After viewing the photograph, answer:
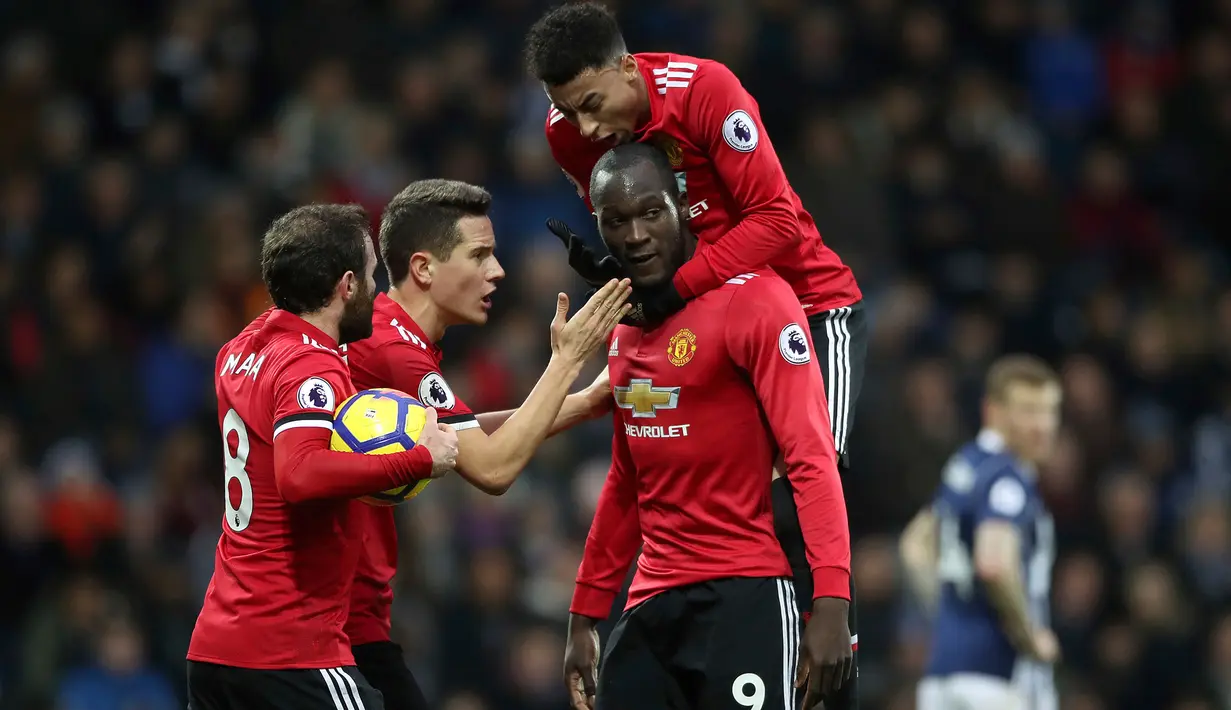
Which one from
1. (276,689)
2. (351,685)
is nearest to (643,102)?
(351,685)

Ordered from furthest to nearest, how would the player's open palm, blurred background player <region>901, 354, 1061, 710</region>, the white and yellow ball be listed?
blurred background player <region>901, 354, 1061, 710</region> → the player's open palm → the white and yellow ball

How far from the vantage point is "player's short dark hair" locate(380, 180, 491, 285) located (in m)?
5.09

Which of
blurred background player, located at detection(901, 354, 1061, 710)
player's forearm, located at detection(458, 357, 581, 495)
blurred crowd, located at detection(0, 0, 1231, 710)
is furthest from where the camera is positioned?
blurred crowd, located at detection(0, 0, 1231, 710)

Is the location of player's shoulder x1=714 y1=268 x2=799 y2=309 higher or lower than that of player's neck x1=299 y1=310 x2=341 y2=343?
lower

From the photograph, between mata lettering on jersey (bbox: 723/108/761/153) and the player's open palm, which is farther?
mata lettering on jersey (bbox: 723/108/761/153)

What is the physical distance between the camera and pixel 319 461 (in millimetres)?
4148

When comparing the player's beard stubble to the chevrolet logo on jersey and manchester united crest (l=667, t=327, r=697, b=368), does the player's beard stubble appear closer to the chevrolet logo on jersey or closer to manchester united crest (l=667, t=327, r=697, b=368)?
the chevrolet logo on jersey

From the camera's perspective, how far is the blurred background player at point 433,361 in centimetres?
476

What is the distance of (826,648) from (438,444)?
3.78 ft

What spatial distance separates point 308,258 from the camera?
177 inches

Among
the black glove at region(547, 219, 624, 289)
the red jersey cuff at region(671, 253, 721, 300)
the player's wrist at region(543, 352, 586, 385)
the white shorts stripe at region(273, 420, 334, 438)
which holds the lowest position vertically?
the white shorts stripe at region(273, 420, 334, 438)

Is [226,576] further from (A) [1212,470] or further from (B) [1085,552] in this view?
(A) [1212,470]

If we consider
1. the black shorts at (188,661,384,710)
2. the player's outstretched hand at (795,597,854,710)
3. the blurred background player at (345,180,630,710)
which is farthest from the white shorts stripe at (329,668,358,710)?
the player's outstretched hand at (795,597,854,710)

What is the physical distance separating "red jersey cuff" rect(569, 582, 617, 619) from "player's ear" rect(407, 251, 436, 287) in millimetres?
1052
